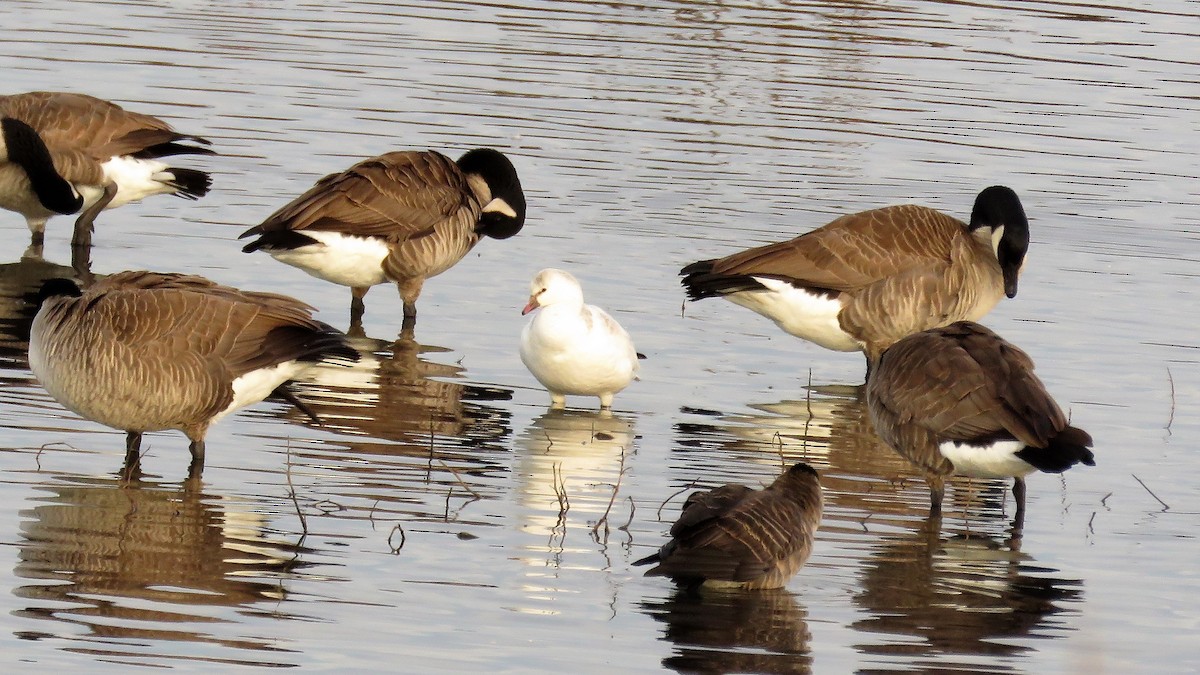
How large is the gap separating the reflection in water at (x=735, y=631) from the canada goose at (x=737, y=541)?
0.25ft

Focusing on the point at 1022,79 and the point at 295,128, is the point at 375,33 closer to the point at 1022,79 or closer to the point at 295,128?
the point at 295,128

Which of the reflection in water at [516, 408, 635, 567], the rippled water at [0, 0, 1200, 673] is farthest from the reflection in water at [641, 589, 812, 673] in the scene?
the reflection in water at [516, 408, 635, 567]

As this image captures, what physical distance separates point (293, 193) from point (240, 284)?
2913 mm

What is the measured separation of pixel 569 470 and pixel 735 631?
8.29 ft

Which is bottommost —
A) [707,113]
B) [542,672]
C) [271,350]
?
[542,672]

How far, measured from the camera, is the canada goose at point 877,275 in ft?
40.2

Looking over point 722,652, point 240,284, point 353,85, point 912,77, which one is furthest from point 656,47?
point 722,652

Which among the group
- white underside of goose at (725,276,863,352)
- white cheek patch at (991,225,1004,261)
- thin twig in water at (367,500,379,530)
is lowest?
thin twig in water at (367,500,379,530)

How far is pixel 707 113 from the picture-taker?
810 inches

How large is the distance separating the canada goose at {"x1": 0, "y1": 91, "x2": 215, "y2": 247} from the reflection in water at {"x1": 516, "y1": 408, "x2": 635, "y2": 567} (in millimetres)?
5217

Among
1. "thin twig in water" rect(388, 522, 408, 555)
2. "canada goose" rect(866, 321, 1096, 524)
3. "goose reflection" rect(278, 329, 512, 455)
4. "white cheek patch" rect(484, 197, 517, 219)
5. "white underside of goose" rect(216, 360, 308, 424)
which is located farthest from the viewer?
"white cheek patch" rect(484, 197, 517, 219)

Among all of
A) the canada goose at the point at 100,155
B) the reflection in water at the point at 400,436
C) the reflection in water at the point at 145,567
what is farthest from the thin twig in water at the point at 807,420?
the canada goose at the point at 100,155

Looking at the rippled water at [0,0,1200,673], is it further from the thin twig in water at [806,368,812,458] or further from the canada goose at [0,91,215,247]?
the canada goose at [0,91,215,247]

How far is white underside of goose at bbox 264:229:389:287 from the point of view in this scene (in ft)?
41.3
